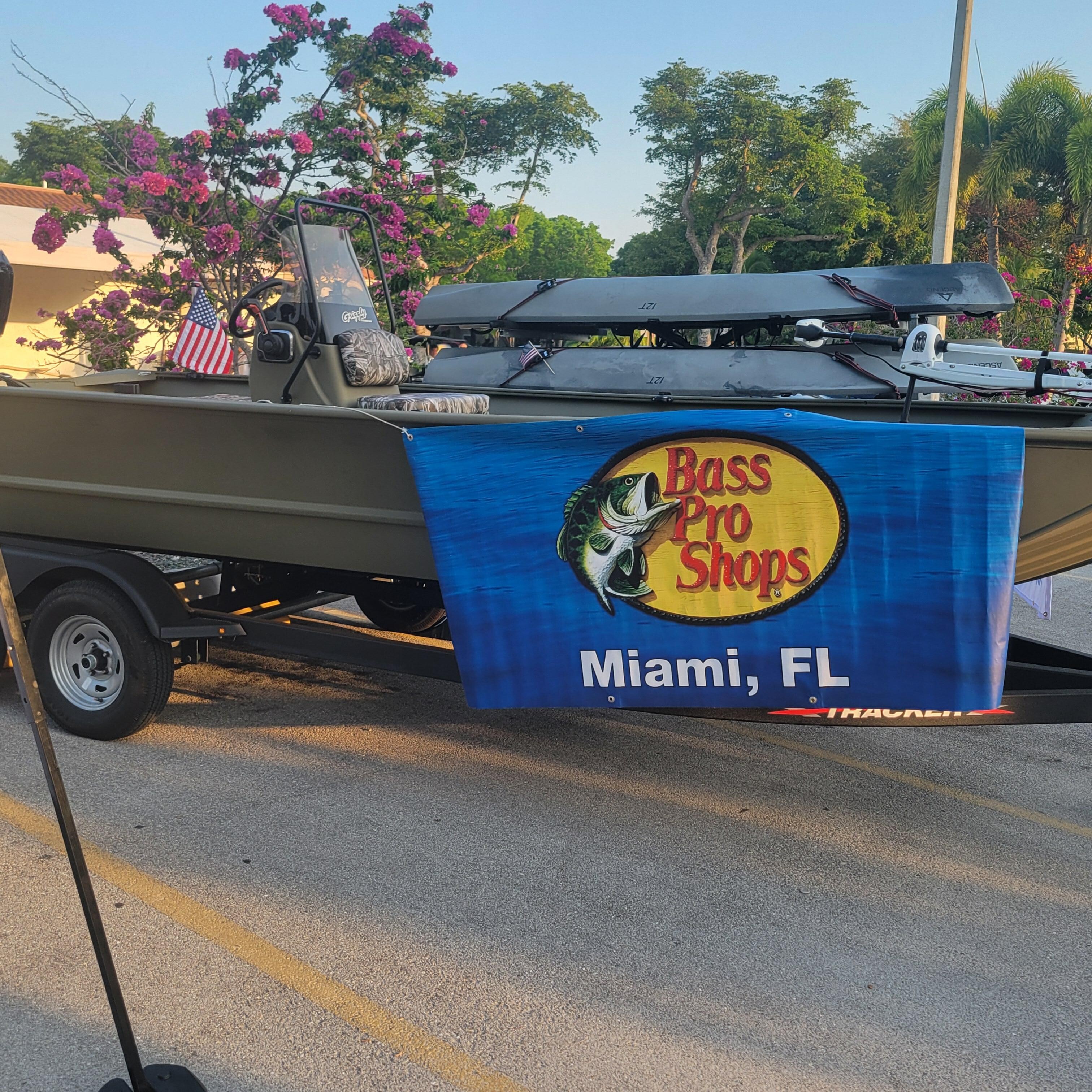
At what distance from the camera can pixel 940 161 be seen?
24.8 m

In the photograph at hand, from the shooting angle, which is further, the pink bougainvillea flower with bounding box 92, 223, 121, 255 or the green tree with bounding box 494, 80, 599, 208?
the green tree with bounding box 494, 80, 599, 208

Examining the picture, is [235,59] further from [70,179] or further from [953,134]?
[953,134]

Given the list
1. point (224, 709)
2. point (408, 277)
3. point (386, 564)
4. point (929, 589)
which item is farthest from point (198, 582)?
point (408, 277)

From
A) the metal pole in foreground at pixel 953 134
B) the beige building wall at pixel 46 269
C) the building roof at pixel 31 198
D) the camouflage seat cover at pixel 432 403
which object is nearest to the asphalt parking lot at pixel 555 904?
the camouflage seat cover at pixel 432 403

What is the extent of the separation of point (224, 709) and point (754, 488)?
123 inches

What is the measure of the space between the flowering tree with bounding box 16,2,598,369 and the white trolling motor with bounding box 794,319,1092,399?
31.4 ft

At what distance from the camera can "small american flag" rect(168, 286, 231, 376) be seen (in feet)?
32.1

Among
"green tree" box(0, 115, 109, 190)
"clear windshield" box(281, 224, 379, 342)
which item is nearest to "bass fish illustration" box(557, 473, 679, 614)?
"clear windshield" box(281, 224, 379, 342)

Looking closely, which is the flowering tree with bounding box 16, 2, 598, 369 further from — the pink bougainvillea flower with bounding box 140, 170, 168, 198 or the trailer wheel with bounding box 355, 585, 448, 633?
the trailer wheel with bounding box 355, 585, 448, 633

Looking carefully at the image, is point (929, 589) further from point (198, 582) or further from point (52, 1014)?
point (198, 582)

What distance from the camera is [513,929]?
11.3 ft

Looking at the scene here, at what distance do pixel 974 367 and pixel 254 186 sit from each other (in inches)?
442

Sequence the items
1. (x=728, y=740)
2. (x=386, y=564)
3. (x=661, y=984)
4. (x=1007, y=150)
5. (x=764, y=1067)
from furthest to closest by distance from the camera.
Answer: (x=1007, y=150), (x=728, y=740), (x=386, y=564), (x=661, y=984), (x=764, y=1067)

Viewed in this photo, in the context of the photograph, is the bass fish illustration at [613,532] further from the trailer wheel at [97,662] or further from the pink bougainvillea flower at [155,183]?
the pink bougainvillea flower at [155,183]
